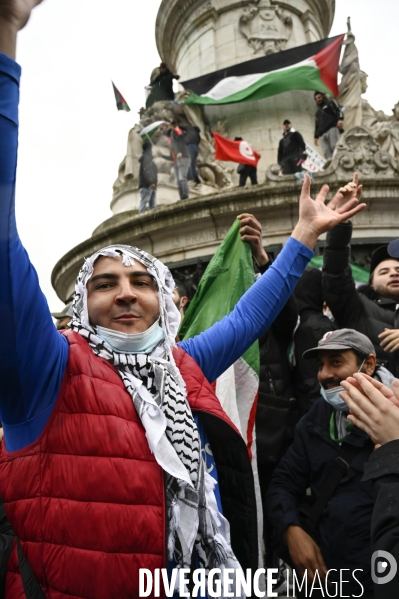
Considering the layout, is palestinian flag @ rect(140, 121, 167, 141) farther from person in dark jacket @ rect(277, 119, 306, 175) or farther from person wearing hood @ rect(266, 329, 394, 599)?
person wearing hood @ rect(266, 329, 394, 599)

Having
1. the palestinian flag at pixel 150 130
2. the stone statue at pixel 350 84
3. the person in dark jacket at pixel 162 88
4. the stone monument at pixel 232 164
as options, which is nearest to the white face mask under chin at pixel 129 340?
the stone monument at pixel 232 164

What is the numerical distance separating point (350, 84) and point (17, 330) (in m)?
14.0

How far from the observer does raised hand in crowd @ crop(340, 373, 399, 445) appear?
1510mm

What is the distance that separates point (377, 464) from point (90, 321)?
1069 millimetres

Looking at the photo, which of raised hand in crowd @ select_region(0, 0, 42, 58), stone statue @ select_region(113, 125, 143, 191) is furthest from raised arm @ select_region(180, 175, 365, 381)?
stone statue @ select_region(113, 125, 143, 191)

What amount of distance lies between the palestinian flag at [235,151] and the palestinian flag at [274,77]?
5.65 ft

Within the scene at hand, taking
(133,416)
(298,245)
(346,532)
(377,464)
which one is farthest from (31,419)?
(346,532)

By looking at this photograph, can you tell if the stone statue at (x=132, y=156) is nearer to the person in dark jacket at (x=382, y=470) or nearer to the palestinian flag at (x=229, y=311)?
the palestinian flag at (x=229, y=311)

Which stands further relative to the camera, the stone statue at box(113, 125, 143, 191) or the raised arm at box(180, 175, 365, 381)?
the stone statue at box(113, 125, 143, 191)

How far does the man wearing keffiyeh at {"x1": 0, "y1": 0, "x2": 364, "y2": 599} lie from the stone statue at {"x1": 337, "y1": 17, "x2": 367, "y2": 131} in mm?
12933

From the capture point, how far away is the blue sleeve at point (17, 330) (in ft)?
3.84

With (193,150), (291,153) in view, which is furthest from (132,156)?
(291,153)

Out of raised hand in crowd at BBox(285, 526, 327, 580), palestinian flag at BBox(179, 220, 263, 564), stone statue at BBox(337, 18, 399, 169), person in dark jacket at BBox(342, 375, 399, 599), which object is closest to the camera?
person in dark jacket at BBox(342, 375, 399, 599)

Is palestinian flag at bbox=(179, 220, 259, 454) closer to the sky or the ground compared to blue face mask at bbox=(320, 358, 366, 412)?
closer to the sky
